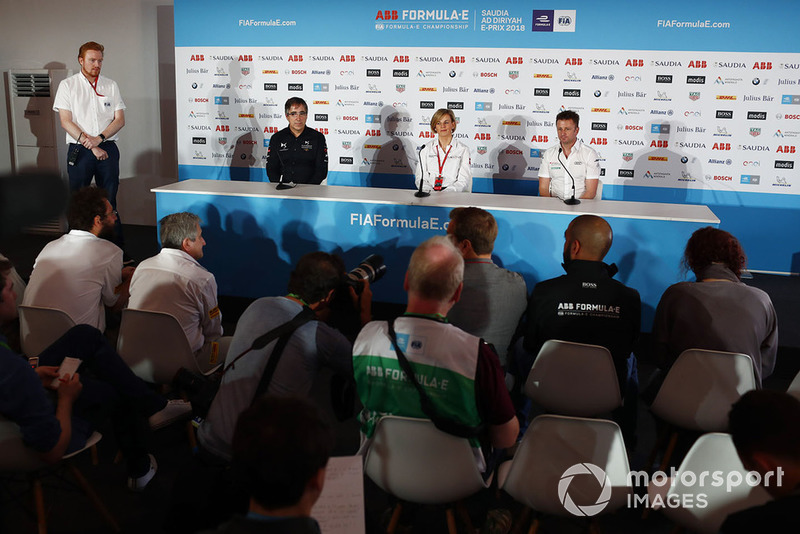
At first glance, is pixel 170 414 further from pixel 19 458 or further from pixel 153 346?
pixel 19 458

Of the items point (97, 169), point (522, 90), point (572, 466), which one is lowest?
point (572, 466)

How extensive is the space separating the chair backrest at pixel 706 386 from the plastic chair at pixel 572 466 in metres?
0.73

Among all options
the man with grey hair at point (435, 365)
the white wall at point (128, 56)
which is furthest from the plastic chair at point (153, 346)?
the white wall at point (128, 56)

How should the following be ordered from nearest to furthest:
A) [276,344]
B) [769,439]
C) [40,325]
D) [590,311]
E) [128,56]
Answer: [769,439]
[276,344]
[590,311]
[40,325]
[128,56]

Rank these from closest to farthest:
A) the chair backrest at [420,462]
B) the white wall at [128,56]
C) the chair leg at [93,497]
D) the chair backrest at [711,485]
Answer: the chair backrest at [711,485], the chair backrest at [420,462], the chair leg at [93,497], the white wall at [128,56]

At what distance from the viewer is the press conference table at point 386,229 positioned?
397cm

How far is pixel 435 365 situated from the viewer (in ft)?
6.25

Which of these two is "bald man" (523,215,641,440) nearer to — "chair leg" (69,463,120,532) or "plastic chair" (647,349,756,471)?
"plastic chair" (647,349,756,471)

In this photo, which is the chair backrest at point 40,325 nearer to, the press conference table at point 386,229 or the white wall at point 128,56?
the press conference table at point 386,229

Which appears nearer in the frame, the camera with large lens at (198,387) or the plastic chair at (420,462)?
the plastic chair at (420,462)

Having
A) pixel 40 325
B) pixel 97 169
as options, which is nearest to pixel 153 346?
pixel 40 325

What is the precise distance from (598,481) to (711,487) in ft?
1.01

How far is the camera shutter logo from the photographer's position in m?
1.93

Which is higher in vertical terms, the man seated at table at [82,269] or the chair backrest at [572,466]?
the man seated at table at [82,269]
